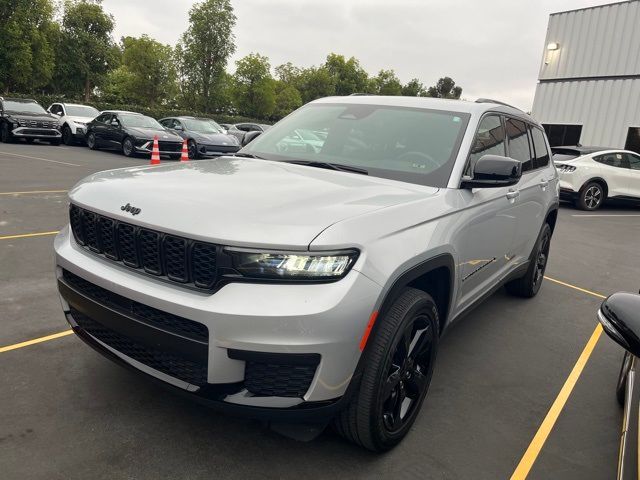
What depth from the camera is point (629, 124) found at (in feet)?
59.2

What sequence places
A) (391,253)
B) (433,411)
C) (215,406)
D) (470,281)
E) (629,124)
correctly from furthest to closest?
1. (629,124)
2. (470,281)
3. (433,411)
4. (391,253)
5. (215,406)

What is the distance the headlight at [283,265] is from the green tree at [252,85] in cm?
4226

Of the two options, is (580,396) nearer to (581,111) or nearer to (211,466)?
(211,466)

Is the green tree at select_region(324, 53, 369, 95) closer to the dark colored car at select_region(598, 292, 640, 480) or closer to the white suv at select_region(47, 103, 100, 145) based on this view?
the white suv at select_region(47, 103, 100, 145)

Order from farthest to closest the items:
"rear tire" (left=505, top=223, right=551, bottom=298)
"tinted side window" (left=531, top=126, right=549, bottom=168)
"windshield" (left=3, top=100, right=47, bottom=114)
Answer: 1. "windshield" (left=3, top=100, right=47, bottom=114)
2. "rear tire" (left=505, top=223, right=551, bottom=298)
3. "tinted side window" (left=531, top=126, right=549, bottom=168)

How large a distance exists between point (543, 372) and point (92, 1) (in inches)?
1480

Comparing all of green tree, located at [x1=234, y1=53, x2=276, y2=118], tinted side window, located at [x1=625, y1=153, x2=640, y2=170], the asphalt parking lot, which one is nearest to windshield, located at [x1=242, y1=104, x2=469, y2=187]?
the asphalt parking lot

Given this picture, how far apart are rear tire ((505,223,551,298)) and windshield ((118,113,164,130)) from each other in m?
14.5

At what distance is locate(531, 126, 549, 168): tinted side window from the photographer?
4836 mm

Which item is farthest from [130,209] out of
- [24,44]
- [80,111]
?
[24,44]

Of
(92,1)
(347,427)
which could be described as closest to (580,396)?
(347,427)

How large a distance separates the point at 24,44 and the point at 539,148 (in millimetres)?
27893

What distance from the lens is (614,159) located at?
43.3 ft

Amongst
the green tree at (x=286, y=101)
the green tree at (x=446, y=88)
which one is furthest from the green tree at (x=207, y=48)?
the green tree at (x=446, y=88)
